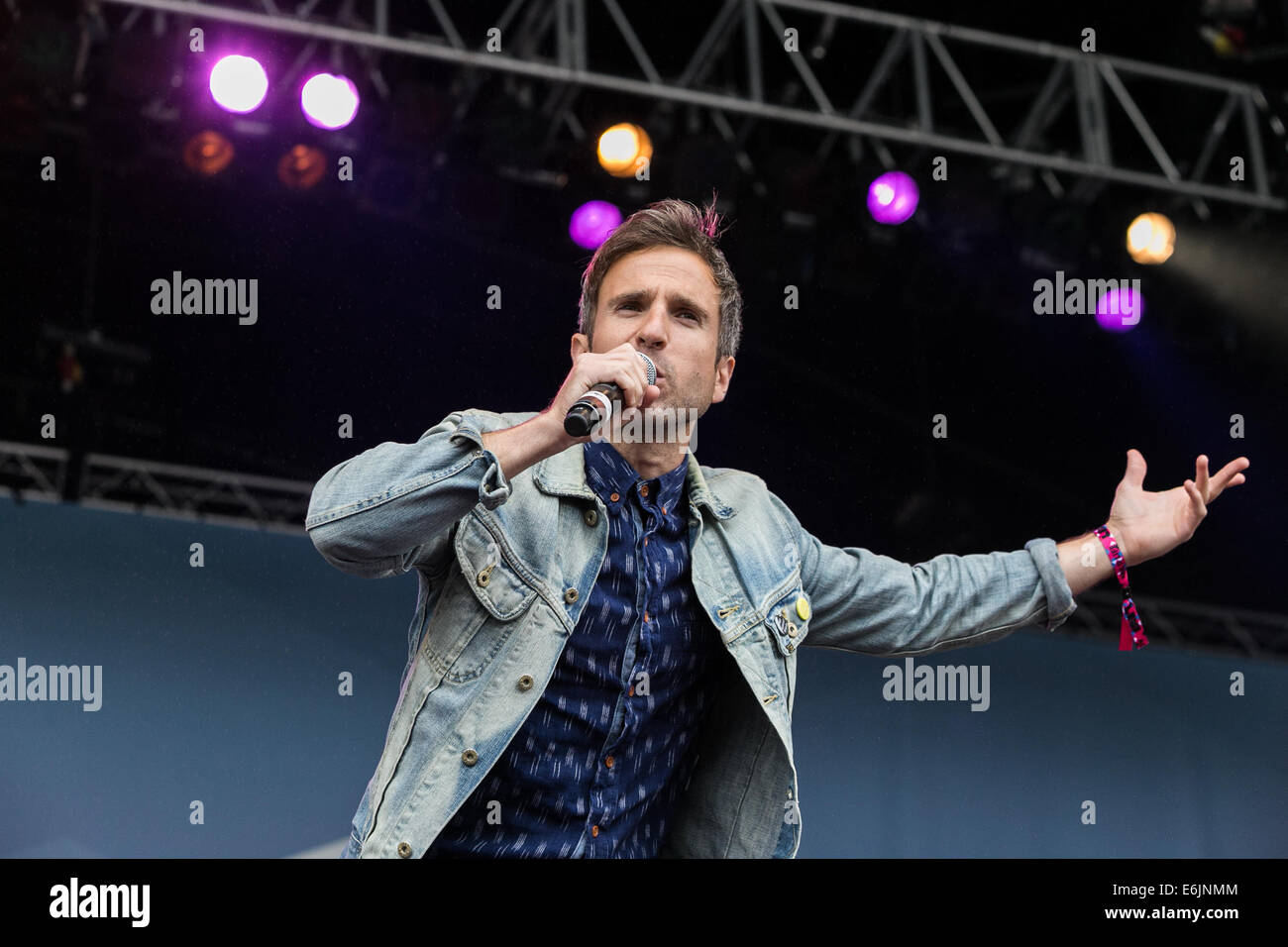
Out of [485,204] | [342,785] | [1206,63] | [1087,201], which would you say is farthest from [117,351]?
[1206,63]

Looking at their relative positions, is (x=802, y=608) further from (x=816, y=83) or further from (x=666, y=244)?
(x=816, y=83)

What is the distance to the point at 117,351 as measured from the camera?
4.78m

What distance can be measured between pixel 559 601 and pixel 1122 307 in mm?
4433

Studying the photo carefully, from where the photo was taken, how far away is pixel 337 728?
486 centimetres

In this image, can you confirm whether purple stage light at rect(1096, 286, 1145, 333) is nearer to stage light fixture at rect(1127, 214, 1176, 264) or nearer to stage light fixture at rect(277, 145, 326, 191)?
stage light fixture at rect(1127, 214, 1176, 264)

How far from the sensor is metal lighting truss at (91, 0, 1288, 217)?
15.2 feet

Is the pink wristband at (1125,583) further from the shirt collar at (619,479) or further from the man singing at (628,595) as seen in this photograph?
the shirt collar at (619,479)

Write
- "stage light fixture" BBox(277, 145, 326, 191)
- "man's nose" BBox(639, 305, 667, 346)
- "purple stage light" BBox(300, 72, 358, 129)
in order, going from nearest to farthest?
"man's nose" BBox(639, 305, 667, 346), "purple stage light" BBox(300, 72, 358, 129), "stage light fixture" BBox(277, 145, 326, 191)

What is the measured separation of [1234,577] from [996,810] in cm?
161

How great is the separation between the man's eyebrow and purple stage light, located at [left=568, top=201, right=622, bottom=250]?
123 inches

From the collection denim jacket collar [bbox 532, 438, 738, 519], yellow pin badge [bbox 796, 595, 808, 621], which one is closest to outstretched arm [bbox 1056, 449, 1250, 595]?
yellow pin badge [bbox 796, 595, 808, 621]

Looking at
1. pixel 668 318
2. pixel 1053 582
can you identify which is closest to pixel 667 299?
pixel 668 318

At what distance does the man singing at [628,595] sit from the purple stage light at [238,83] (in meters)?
2.87
